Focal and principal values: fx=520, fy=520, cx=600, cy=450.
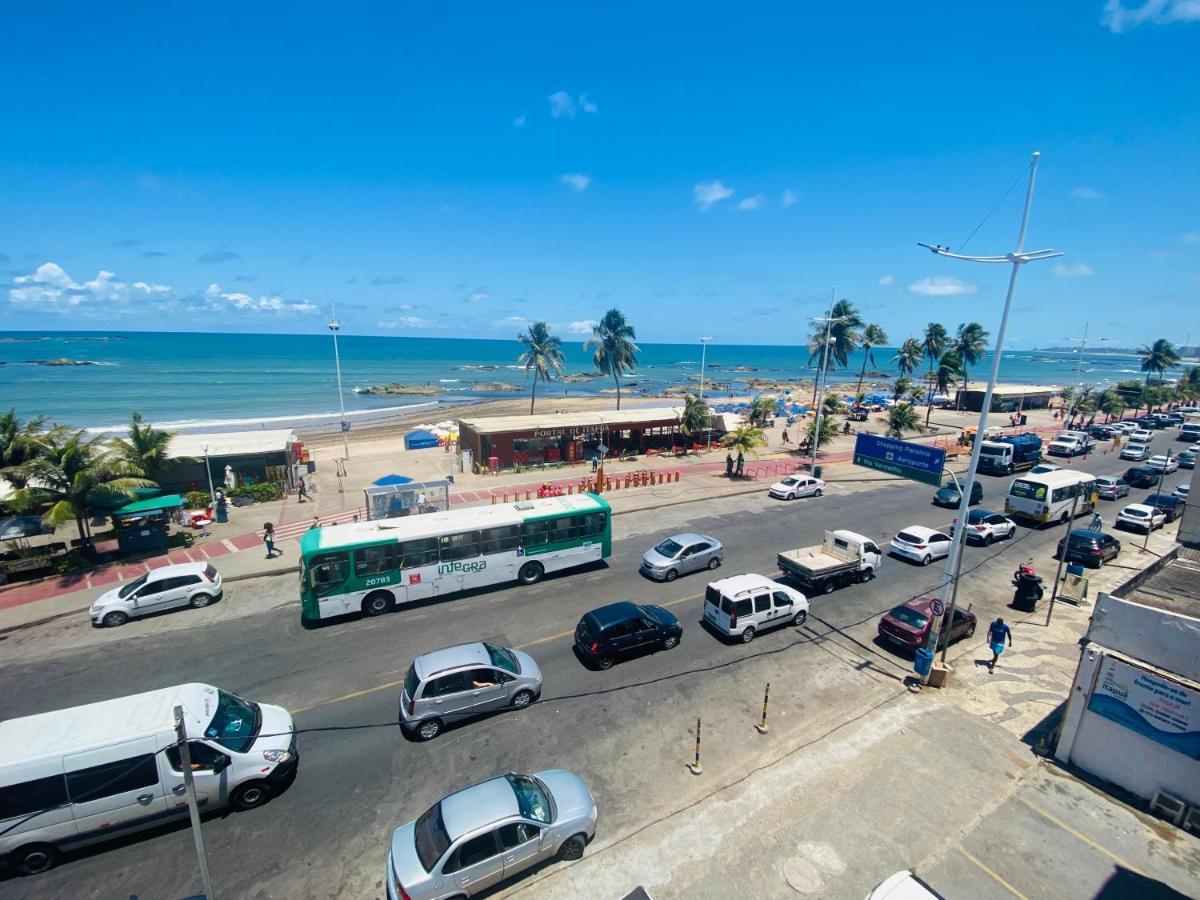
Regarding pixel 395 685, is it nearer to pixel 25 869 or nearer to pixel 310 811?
pixel 310 811

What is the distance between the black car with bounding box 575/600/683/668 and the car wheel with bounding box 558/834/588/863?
223 inches

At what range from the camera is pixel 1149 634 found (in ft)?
37.5

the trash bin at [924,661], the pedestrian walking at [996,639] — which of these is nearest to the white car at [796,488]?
the pedestrian walking at [996,639]

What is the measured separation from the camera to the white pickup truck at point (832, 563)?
20.3 meters

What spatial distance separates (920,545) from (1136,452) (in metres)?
39.7

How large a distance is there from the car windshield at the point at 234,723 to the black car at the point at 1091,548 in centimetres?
3078

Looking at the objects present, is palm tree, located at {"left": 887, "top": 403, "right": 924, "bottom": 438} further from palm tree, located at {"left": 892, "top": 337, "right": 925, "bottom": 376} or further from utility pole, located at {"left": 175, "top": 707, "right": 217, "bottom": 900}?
utility pole, located at {"left": 175, "top": 707, "right": 217, "bottom": 900}

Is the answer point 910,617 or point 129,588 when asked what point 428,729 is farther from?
point 910,617

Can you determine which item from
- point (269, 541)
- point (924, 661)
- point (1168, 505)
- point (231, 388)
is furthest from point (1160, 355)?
point (231, 388)

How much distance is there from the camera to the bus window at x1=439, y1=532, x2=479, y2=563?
19109 mm

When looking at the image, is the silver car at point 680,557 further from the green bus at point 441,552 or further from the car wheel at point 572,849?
the car wheel at point 572,849

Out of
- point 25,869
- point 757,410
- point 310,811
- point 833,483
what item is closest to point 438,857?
point 310,811

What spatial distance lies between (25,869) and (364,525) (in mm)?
10982

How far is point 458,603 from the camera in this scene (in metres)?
19.4
